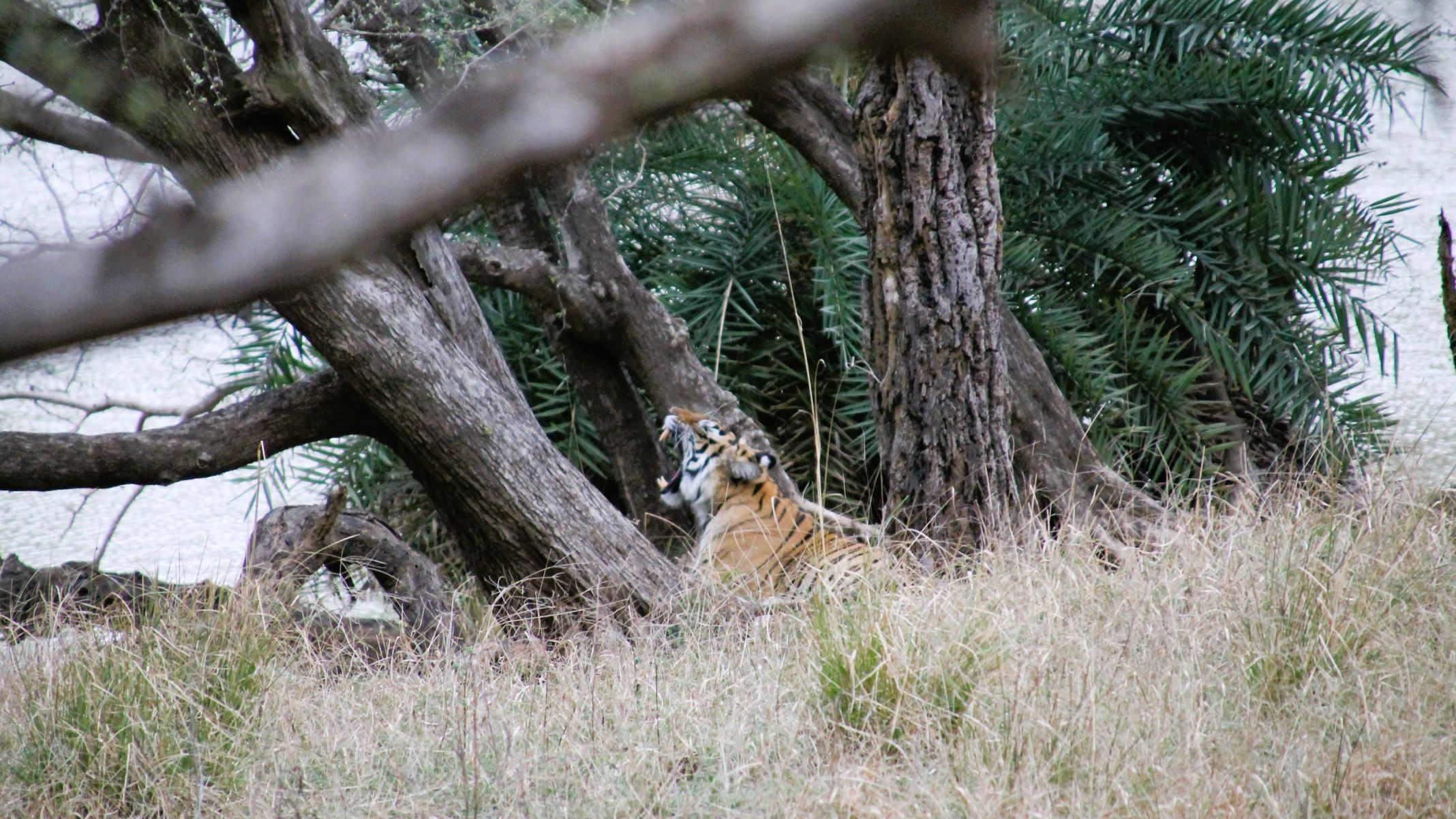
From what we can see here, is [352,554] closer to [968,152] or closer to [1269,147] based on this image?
[968,152]

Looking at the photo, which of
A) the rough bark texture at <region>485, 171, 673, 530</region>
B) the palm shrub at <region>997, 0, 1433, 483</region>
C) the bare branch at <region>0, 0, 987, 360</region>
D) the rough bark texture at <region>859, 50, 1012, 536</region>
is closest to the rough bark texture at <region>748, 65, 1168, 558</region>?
the rough bark texture at <region>859, 50, 1012, 536</region>

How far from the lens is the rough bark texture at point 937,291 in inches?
129

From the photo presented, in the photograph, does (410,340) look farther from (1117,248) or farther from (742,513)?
(1117,248)

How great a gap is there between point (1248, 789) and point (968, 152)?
193cm

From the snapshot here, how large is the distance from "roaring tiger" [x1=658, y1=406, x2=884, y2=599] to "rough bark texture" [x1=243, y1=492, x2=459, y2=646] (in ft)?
2.76

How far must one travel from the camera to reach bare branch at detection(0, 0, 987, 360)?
0.37m

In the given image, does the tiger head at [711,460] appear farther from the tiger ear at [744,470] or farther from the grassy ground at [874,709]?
the grassy ground at [874,709]

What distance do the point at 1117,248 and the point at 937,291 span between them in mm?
1835

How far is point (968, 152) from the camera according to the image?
3.34 meters

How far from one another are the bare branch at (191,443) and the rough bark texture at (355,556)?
9.0 inches

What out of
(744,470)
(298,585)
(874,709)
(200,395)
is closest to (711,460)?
(744,470)

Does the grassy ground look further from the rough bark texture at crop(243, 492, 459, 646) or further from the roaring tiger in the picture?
the roaring tiger

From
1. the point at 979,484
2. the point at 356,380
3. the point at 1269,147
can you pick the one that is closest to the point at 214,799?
the point at 356,380

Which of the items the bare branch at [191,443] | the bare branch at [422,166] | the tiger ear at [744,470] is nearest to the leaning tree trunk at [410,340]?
the bare branch at [191,443]
